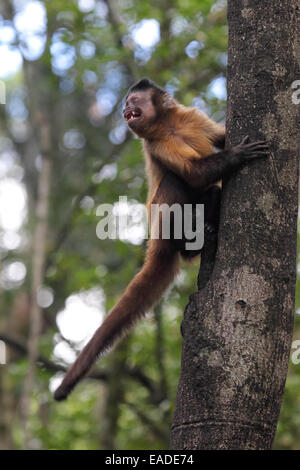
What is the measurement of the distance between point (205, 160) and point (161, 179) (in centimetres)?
77

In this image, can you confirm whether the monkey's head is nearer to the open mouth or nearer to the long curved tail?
the open mouth

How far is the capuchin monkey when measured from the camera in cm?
Answer: 394

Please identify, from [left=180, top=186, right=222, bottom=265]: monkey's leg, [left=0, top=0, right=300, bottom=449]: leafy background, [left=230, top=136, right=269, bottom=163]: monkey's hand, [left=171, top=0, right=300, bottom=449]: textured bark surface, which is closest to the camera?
[left=171, top=0, right=300, bottom=449]: textured bark surface

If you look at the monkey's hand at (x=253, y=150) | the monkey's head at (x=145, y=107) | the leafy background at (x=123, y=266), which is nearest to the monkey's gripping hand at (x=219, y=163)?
the monkey's hand at (x=253, y=150)

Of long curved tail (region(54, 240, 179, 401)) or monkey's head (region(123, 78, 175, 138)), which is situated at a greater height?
monkey's head (region(123, 78, 175, 138))

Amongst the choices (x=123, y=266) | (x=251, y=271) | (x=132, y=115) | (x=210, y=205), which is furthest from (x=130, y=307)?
(x=123, y=266)

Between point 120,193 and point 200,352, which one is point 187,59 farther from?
point 200,352

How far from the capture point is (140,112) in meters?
4.71

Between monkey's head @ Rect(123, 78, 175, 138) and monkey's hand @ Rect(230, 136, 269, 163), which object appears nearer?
monkey's hand @ Rect(230, 136, 269, 163)

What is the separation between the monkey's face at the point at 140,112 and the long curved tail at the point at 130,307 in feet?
3.02

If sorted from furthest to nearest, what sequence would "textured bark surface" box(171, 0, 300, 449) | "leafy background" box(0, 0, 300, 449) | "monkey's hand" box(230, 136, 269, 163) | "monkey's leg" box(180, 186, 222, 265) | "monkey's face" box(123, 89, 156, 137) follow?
"leafy background" box(0, 0, 300, 449)
"monkey's face" box(123, 89, 156, 137)
"monkey's leg" box(180, 186, 222, 265)
"monkey's hand" box(230, 136, 269, 163)
"textured bark surface" box(171, 0, 300, 449)

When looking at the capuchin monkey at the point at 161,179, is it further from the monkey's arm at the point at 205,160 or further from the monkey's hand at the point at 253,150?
the monkey's hand at the point at 253,150

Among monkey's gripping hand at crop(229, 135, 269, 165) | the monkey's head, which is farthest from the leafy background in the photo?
monkey's gripping hand at crop(229, 135, 269, 165)

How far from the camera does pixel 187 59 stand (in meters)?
8.02
